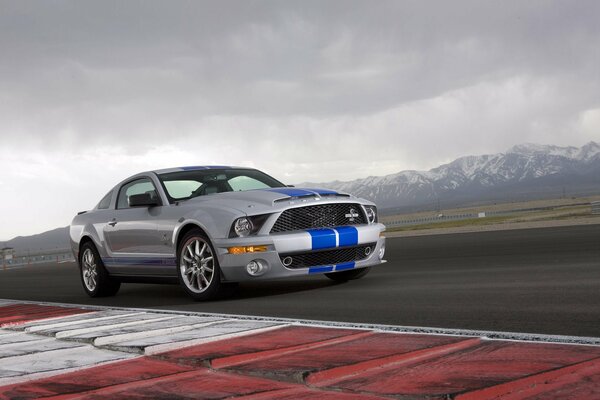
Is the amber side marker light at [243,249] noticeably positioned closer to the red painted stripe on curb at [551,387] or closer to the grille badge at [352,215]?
the grille badge at [352,215]

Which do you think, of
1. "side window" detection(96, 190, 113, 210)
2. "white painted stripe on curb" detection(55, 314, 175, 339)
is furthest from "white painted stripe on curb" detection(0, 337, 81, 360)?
"side window" detection(96, 190, 113, 210)

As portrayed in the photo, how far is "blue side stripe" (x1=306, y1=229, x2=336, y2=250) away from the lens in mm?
8008

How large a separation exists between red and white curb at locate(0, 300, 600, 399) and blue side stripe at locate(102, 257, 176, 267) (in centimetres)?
290

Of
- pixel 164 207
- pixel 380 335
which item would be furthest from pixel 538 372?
pixel 164 207

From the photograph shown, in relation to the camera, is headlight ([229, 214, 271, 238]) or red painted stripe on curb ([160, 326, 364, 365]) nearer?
red painted stripe on curb ([160, 326, 364, 365])

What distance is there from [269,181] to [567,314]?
16.2 ft

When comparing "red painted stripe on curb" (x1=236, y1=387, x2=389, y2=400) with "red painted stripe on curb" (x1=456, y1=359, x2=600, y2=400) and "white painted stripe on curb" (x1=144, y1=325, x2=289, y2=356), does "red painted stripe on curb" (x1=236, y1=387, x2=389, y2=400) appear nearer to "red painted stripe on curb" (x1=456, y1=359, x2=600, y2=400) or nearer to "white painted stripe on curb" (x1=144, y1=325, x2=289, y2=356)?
"red painted stripe on curb" (x1=456, y1=359, x2=600, y2=400)

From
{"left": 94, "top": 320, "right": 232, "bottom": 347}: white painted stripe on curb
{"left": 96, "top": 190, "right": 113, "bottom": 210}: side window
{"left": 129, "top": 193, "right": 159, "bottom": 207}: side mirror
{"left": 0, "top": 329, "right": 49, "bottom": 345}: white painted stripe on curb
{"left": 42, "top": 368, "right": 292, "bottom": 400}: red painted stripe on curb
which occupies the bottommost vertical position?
{"left": 42, "top": 368, "right": 292, "bottom": 400}: red painted stripe on curb

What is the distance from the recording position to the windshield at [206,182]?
353 inches

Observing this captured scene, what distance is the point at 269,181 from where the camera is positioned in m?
9.81

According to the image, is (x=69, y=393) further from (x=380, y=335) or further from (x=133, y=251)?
(x=133, y=251)

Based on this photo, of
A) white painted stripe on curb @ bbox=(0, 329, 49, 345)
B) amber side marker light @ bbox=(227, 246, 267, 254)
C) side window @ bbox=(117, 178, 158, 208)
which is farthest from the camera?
side window @ bbox=(117, 178, 158, 208)

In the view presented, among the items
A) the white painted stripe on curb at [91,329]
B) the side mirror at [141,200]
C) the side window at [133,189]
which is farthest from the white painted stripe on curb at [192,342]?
the side window at [133,189]

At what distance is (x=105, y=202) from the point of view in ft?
33.7
